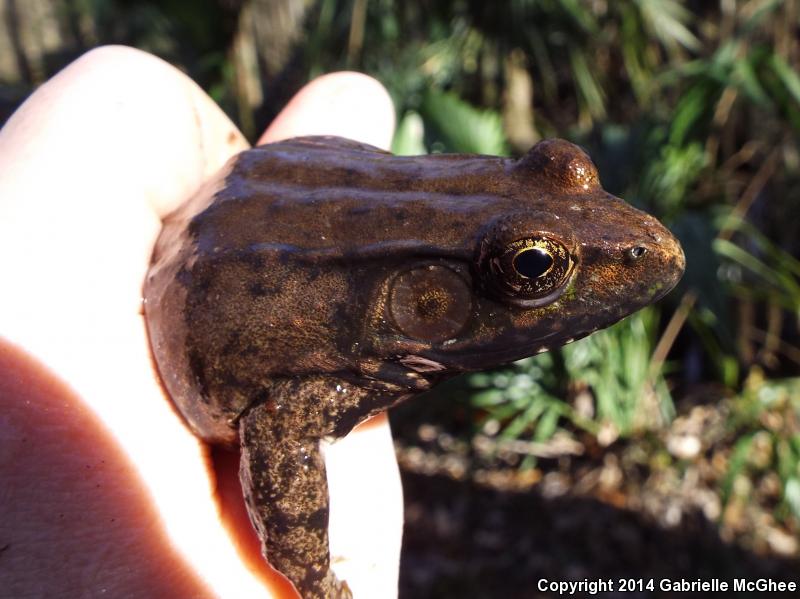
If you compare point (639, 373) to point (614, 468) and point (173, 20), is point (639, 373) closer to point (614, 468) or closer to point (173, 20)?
point (614, 468)

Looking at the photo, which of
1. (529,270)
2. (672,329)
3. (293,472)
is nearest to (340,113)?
(529,270)

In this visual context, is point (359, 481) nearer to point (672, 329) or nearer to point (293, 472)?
point (293, 472)

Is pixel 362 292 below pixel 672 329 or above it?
above

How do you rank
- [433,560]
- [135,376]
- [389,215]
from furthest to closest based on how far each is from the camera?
[433,560] → [135,376] → [389,215]

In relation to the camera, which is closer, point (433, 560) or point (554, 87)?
point (433, 560)

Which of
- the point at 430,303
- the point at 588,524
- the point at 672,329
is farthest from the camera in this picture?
the point at 588,524

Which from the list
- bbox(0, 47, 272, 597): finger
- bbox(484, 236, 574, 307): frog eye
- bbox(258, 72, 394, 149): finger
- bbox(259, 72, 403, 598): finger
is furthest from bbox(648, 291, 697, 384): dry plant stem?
bbox(0, 47, 272, 597): finger

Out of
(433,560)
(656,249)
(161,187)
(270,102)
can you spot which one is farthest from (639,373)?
(270,102)
